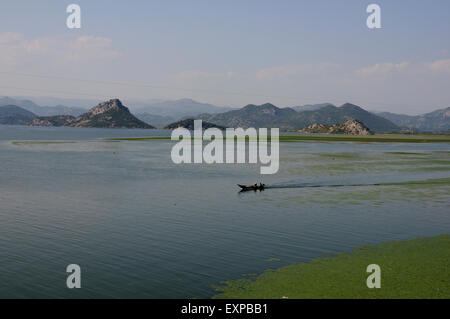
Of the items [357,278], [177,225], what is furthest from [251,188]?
[357,278]

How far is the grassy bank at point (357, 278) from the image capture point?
26156mm

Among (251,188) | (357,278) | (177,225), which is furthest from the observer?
(251,188)

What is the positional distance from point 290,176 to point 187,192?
96.8 ft

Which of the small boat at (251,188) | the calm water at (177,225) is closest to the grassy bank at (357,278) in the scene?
the calm water at (177,225)

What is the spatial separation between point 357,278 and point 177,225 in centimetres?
2148

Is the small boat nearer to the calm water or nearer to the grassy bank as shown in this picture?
the calm water

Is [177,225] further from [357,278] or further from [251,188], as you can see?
[251,188]

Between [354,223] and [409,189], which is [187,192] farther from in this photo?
[409,189]

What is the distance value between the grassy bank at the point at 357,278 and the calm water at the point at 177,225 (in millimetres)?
1886

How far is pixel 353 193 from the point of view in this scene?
220 ft

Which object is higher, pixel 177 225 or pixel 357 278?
pixel 177 225

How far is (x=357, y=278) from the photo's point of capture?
2889 cm

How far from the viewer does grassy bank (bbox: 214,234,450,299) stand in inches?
1030
